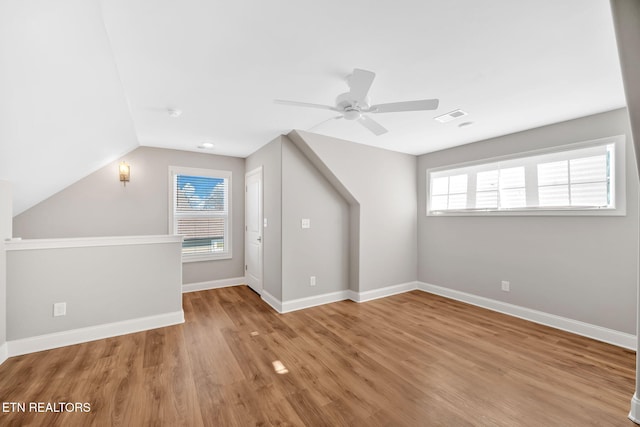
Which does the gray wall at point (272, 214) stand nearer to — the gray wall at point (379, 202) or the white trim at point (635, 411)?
the gray wall at point (379, 202)

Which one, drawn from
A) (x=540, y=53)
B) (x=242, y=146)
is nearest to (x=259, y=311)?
(x=242, y=146)

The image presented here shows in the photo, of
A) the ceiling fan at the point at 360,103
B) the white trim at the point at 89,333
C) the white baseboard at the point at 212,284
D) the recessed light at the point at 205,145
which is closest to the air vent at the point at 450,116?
the ceiling fan at the point at 360,103

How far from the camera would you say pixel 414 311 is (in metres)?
3.73

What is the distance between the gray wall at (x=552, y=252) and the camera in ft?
9.01

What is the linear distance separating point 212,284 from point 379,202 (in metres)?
3.30

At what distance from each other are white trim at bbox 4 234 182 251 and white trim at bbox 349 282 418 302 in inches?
104

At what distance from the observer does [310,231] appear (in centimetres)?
394

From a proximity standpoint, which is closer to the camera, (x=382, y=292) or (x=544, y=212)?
(x=544, y=212)

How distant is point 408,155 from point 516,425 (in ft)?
13.0

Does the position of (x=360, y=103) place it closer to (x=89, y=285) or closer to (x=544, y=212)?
(x=544, y=212)

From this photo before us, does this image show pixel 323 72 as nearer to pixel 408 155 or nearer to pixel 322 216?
pixel 322 216

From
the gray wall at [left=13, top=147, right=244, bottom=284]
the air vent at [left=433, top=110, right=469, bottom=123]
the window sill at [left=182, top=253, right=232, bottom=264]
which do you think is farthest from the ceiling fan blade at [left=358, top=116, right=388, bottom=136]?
the window sill at [left=182, top=253, right=232, bottom=264]

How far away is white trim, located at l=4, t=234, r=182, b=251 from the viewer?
2.51m

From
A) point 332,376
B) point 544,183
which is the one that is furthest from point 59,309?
point 544,183
